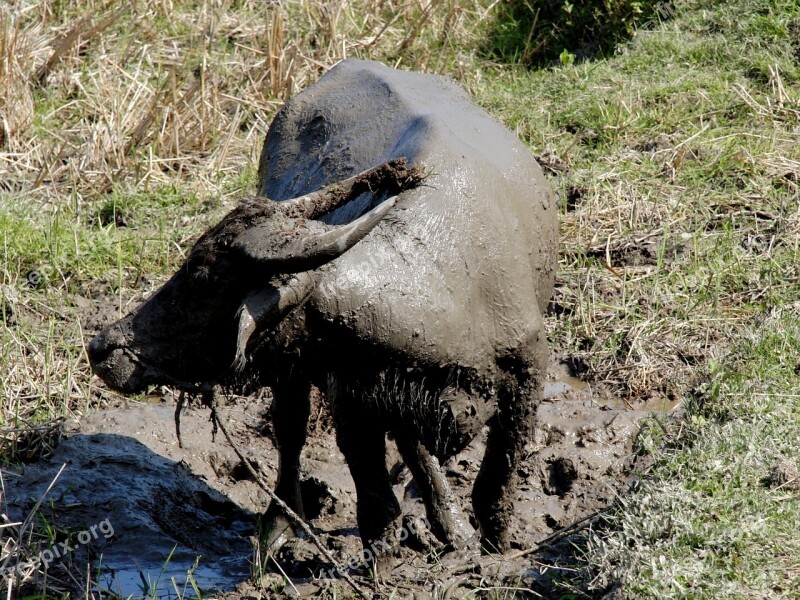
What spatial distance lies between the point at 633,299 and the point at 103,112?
402 centimetres

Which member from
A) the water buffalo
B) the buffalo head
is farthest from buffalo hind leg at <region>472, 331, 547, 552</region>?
the buffalo head

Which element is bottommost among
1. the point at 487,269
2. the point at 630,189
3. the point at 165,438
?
the point at 165,438

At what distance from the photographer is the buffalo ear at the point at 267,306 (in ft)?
11.4

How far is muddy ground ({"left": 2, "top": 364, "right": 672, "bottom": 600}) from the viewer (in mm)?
4555

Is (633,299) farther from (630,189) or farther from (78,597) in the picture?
(78,597)

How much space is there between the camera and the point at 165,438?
5.51m

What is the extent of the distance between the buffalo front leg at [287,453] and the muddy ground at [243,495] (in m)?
0.10

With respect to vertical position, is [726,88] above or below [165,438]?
above

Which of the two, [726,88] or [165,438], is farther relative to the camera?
[726,88]

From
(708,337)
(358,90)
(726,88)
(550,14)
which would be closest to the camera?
(358,90)

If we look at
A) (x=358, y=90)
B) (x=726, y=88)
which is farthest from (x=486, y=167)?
(x=726, y=88)

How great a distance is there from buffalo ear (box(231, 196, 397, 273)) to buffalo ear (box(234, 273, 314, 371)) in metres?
0.08

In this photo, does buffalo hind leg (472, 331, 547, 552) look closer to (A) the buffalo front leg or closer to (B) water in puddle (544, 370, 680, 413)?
(A) the buffalo front leg

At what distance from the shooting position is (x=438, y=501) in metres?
4.79
